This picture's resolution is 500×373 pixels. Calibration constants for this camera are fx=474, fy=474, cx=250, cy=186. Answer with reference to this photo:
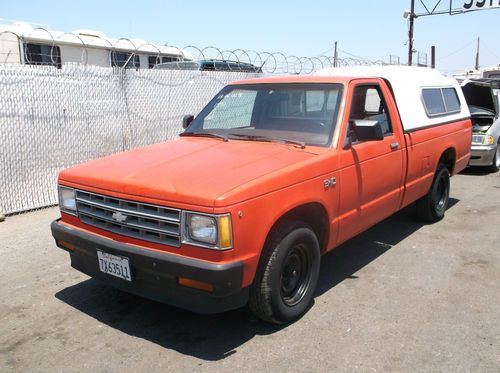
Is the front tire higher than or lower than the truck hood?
lower

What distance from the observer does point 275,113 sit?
14.7 feet

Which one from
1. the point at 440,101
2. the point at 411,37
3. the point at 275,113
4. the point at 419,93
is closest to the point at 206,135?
the point at 275,113

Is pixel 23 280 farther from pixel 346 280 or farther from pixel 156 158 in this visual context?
pixel 346 280

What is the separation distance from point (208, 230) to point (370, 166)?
6.41 ft

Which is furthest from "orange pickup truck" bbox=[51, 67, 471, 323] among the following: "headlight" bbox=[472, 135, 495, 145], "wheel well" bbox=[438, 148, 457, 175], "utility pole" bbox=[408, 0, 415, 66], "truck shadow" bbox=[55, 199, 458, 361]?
"utility pole" bbox=[408, 0, 415, 66]

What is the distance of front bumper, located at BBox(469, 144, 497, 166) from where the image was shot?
9.41 m

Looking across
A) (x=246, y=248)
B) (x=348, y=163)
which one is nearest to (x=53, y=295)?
(x=246, y=248)

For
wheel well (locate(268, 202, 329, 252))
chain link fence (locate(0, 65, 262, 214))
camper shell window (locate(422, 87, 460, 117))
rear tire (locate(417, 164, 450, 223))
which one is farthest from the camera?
chain link fence (locate(0, 65, 262, 214))

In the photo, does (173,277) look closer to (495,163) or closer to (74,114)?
(74,114)

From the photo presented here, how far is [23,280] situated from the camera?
176 inches

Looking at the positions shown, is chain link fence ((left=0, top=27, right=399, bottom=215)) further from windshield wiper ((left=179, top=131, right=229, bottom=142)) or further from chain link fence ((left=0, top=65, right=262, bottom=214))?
windshield wiper ((left=179, top=131, right=229, bottom=142))

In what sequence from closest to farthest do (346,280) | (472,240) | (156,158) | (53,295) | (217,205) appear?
1. (217,205)
2. (156,158)
3. (53,295)
4. (346,280)
5. (472,240)

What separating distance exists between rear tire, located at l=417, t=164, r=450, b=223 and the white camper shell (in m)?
0.71

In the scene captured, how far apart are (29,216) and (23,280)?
2.21 metres
